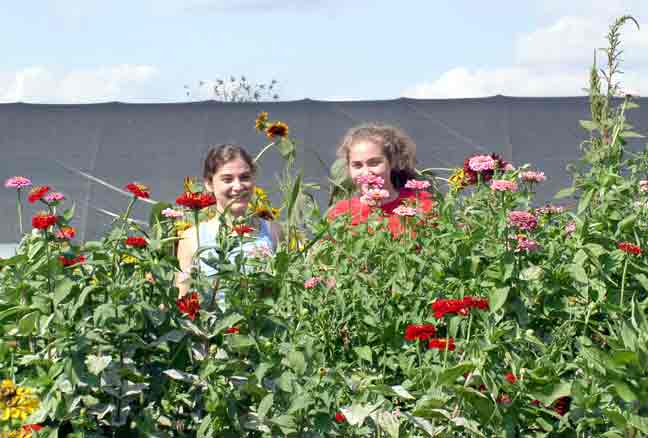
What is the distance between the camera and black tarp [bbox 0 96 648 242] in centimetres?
1159

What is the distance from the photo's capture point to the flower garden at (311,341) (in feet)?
8.53

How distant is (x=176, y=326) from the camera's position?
2746 millimetres

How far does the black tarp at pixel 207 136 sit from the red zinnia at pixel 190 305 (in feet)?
28.3

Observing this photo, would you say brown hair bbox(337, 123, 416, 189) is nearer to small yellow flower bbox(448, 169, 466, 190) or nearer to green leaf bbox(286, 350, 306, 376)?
small yellow flower bbox(448, 169, 466, 190)

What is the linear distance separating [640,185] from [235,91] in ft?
93.4

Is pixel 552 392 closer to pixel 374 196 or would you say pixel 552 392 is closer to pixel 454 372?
pixel 454 372

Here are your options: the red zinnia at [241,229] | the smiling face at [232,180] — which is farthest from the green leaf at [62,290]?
the smiling face at [232,180]

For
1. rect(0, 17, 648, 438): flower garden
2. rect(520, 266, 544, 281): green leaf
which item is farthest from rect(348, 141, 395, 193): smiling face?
rect(520, 266, 544, 281): green leaf

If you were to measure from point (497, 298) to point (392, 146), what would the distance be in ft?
8.22

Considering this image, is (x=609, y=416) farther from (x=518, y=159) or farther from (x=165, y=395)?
(x=518, y=159)

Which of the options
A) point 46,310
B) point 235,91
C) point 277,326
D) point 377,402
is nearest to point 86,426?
point 46,310

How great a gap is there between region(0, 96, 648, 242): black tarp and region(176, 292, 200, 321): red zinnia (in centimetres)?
862

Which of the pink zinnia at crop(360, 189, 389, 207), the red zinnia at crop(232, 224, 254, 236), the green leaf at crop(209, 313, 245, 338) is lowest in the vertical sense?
the green leaf at crop(209, 313, 245, 338)

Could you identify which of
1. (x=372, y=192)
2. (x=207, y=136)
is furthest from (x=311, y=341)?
(x=207, y=136)
